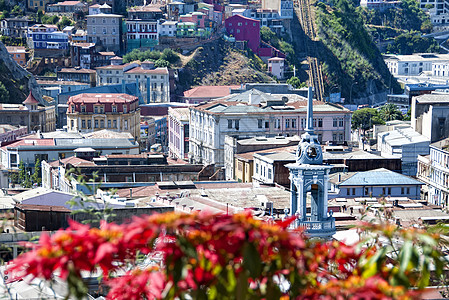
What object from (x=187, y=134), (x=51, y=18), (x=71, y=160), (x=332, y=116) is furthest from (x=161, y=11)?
(x=71, y=160)

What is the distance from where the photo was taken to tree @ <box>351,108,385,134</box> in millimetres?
110938

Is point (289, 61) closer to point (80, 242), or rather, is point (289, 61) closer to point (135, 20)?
point (135, 20)

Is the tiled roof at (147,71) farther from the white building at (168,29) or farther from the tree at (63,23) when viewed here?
the tree at (63,23)

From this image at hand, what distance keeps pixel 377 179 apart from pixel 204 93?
272 ft

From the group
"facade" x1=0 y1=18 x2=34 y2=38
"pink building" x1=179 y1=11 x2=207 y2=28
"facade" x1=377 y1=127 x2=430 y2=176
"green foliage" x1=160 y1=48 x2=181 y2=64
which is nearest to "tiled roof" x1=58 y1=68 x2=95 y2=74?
"green foliage" x1=160 y1=48 x2=181 y2=64

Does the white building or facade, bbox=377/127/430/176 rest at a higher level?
the white building

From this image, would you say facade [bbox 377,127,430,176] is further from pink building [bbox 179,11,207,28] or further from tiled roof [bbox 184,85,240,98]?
pink building [bbox 179,11,207,28]

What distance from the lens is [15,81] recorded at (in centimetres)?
12262

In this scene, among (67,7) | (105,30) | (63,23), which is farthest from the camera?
(67,7)

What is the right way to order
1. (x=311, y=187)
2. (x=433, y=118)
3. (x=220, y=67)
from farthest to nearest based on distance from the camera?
(x=220, y=67) < (x=433, y=118) < (x=311, y=187)

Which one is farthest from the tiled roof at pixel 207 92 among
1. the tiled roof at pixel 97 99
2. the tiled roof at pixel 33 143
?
the tiled roof at pixel 33 143

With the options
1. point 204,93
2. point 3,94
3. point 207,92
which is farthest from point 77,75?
point 3,94

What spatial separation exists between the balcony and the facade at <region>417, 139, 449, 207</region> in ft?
73.7

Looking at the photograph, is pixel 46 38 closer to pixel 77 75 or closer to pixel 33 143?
pixel 77 75
